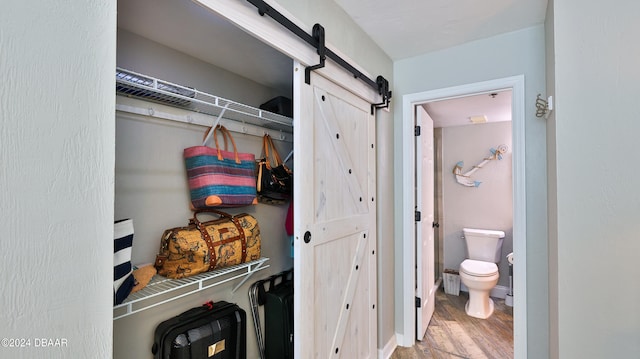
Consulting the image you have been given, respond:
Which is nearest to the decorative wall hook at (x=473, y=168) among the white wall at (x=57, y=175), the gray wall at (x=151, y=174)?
the gray wall at (x=151, y=174)

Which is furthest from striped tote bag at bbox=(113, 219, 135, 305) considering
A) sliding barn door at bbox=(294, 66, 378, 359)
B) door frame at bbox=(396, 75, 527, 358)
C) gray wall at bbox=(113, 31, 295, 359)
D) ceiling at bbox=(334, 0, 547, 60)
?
door frame at bbox=(396, 75, 527, 358)

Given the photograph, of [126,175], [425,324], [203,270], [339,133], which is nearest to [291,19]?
[339,133]

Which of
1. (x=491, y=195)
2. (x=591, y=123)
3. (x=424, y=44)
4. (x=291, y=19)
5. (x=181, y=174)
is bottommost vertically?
(x=491, y=195)

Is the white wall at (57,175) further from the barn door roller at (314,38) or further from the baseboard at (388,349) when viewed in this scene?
the baseboard at (388,349)

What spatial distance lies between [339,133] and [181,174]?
3.12ft

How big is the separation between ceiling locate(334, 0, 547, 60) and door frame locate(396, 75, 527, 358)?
1.17 feet

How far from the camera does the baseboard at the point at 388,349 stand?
2.26 metres

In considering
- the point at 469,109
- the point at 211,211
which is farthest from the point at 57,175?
the point at 469,109

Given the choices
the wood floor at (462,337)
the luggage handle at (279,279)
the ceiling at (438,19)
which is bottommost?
the wood floor at (462,337)

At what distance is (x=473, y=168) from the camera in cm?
404

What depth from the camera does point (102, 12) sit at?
0.75 m

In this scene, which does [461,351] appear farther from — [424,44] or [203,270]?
[424,44]

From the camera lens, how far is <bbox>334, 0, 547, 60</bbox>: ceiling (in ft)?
5.78

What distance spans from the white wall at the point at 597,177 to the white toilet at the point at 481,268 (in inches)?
71.7
